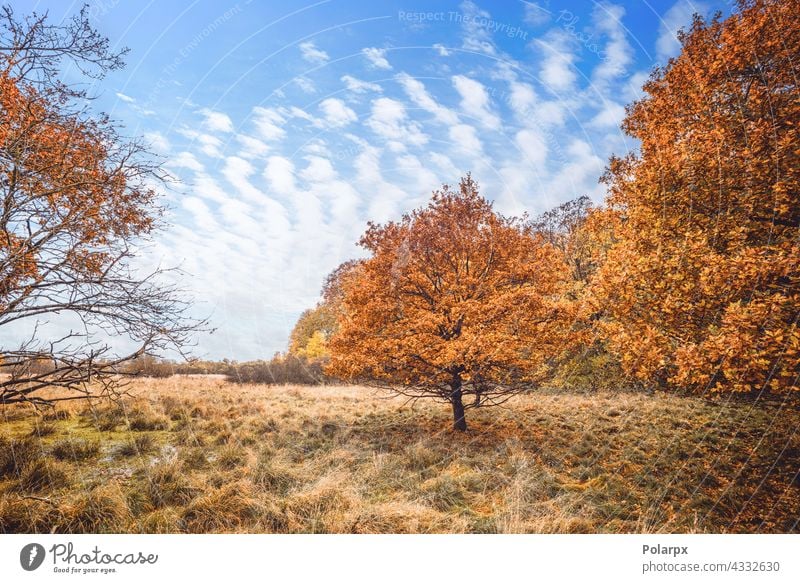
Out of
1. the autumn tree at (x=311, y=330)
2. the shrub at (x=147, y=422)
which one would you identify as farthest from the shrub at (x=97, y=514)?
the autumn tree at (x=311, y=330)

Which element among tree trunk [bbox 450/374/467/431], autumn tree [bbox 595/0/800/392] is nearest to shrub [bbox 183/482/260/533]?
tree trunk [bbox 450/374/467/431]

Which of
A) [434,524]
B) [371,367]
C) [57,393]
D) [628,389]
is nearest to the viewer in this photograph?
[434,524]

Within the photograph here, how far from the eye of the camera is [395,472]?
23.1 feet

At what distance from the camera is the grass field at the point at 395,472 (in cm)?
477

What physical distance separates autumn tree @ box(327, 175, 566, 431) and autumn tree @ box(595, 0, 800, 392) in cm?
260

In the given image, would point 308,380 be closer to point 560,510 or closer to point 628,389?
point 628,389

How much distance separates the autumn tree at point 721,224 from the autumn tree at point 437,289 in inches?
102

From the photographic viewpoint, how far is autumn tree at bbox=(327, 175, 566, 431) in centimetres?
902

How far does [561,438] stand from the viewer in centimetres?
965

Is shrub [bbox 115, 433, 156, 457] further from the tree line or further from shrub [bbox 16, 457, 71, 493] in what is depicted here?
the tree line

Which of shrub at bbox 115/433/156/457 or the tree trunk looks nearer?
shrub at bbox 115/433/156/457

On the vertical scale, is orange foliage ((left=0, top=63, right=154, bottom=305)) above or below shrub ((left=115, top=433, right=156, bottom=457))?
above
